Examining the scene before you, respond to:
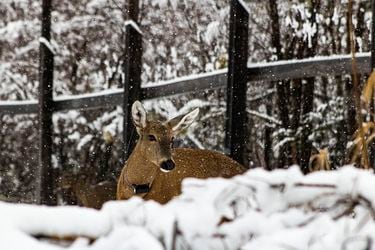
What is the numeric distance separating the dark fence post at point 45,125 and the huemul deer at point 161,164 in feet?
3.74

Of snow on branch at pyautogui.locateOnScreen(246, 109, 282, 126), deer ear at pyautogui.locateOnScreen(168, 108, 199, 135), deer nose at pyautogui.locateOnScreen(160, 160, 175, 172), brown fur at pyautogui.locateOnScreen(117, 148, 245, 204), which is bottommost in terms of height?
brown fur at pyautogui.locateOnScreen(117, 148, 245, 204)

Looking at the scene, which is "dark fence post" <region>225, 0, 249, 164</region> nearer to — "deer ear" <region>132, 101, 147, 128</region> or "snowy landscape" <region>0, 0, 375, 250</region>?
"snowy landscape" <region>0, 0, 375, 250</region>

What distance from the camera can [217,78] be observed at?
5.82 meters

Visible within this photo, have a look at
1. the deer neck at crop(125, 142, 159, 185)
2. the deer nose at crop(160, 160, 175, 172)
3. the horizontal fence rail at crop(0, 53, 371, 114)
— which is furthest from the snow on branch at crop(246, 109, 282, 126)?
the deer nose at crop(160, 160, 175, 172)

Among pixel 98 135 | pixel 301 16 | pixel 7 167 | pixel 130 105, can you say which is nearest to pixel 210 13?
pixel 301 16

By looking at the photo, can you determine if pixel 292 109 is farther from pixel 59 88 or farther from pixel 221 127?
pixel 59 88

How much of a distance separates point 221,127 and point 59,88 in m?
2.49

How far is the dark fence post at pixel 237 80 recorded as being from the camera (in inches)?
215

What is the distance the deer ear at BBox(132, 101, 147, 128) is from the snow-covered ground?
16.1 feet

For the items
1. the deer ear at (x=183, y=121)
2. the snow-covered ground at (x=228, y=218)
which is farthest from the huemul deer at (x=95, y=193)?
the snow-covered ground at (x=228, y=218)

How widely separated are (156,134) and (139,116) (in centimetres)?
21

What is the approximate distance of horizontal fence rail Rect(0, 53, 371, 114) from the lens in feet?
16.9

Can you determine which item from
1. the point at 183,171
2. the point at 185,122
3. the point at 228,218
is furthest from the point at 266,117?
the point at 228,218

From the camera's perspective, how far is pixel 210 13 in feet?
25.1
